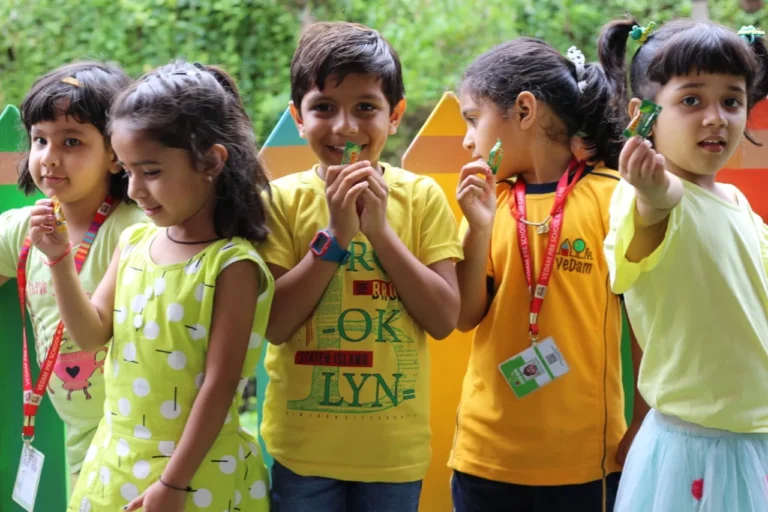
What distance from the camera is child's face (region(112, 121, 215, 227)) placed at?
218cm

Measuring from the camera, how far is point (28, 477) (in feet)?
8.77

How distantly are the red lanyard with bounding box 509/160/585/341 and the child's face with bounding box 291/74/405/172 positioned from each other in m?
0.47

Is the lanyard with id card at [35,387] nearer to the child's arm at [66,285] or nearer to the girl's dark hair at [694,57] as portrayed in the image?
the child's arm at [66,285]

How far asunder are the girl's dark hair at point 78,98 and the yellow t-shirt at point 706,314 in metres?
1.43

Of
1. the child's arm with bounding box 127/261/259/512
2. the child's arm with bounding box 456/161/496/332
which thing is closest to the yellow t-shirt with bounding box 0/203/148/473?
the child's arm with bounding box 127/261/259/512

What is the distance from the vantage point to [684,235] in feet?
7.09

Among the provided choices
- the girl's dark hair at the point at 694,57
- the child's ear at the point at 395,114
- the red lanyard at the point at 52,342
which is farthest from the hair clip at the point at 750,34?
the red lanyard at the point at 52,342

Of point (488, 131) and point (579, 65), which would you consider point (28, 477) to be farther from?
point (579, 65)

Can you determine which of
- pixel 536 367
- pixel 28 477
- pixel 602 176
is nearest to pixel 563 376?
pixel 536 367

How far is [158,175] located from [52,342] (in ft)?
2.34

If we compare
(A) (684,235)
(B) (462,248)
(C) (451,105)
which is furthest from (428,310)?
(C) (451,105)

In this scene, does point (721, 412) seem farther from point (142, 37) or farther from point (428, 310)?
point (142, 37)

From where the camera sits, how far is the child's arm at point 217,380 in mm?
2094

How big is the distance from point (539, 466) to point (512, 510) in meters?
0.15
